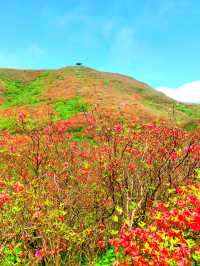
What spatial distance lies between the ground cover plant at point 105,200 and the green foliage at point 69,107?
81.3ft

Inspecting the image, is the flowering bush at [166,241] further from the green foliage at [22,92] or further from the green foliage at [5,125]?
the green foliage at [22,92]

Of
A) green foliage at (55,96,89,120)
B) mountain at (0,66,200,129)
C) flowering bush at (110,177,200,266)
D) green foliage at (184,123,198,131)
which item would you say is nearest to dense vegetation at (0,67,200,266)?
flowering bush at (110,177,200,266)

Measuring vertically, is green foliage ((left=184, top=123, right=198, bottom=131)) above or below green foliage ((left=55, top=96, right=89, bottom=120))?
below

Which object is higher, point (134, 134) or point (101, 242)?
point (134, 134)

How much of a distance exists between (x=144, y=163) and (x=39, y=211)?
4.80 m

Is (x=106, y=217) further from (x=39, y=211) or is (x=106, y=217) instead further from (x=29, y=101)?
(x=29, y=101)

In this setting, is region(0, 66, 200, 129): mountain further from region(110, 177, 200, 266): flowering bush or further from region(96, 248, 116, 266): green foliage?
region(110, 177, 200, 266): flowering bush

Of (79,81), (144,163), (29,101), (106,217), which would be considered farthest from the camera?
(79,81)

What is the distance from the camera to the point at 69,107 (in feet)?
155

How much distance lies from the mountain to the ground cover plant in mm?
21761

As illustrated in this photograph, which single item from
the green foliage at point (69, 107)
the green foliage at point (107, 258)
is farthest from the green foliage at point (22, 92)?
the green foliage at point (107, 258)

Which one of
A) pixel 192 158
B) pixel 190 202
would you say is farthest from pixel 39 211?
pixel 192 158

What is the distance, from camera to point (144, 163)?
13766 millimetres

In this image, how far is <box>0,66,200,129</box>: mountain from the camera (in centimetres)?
4447
